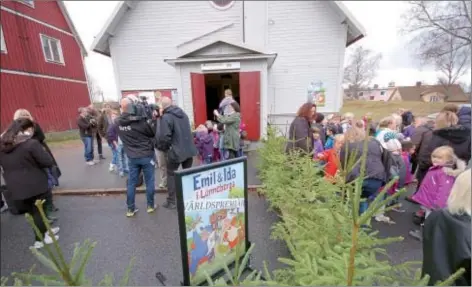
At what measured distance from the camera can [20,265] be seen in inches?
129

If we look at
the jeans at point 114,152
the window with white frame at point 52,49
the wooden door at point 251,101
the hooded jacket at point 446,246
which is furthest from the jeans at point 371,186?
the window with white frame at point 52,49

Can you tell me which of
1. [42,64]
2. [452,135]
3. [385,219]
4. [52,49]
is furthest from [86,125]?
[52,49]

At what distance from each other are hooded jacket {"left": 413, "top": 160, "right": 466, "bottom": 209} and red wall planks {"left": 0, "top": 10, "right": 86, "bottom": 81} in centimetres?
1983

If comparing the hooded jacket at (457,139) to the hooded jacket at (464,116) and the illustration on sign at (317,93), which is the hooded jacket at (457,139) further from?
the illustration on sign at (317,93)

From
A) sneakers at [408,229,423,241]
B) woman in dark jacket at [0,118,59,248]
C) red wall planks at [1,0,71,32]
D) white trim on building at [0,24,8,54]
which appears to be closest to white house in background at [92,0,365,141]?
woman in dark jacket at [0,118,59,248]

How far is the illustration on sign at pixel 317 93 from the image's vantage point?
966cm

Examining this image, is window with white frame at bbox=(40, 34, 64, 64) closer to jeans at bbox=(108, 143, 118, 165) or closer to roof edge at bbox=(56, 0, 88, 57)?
roof edge at bbox=(56, 0, 88, 57)

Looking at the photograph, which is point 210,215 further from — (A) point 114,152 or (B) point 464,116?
(A) point 114,152

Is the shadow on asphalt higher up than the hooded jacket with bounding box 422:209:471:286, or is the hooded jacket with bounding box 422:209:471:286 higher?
the hooded jacket with bounding box 422:209:471:286

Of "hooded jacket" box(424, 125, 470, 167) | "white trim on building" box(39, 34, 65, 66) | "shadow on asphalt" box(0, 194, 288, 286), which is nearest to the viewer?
"shadow on asphalt" box(0, 194, 288, 286)

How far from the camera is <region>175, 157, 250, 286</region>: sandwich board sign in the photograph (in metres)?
2.05

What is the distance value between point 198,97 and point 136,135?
201 inches

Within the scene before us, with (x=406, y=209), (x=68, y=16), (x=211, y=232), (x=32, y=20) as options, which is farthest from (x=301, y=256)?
(x=68, y=16)

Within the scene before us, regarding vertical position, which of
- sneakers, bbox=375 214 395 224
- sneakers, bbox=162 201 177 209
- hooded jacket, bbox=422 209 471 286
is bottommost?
sneakers, bbox=375 214 395 224
